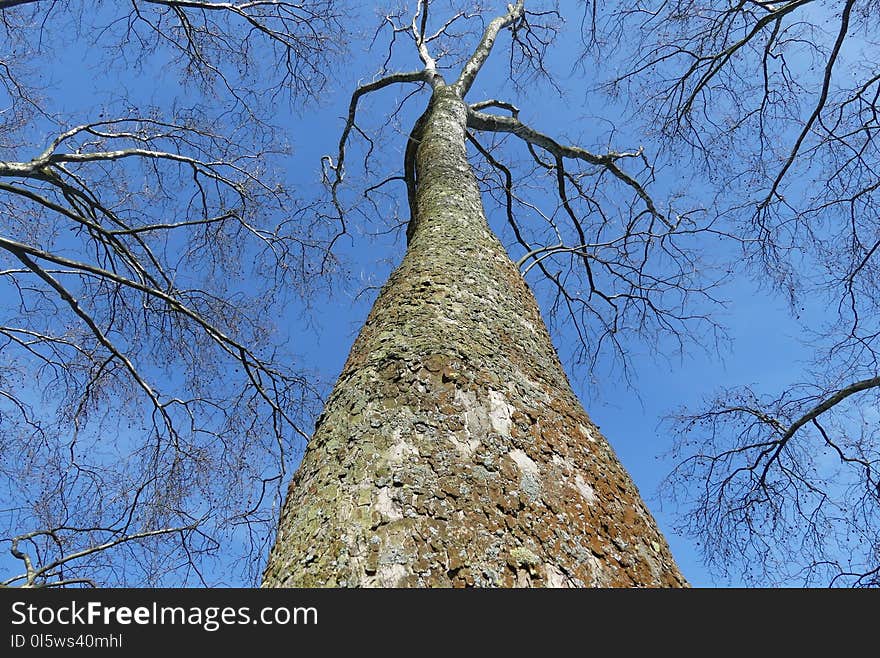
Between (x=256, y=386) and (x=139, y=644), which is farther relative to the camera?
(x=256, y=386)

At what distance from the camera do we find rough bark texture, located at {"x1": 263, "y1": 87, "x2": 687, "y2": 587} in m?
1.02

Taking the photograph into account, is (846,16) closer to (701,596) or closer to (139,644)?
(701,596)

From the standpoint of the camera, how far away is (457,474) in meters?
1.19

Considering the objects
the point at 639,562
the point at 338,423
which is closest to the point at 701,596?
the point at 639,562

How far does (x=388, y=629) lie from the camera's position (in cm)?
88

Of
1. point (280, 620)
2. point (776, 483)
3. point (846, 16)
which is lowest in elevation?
point (280, 620)

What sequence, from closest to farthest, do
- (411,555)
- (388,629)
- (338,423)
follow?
(388,629)
(411,555)
(338,423)

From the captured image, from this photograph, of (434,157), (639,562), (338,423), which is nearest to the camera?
(639,562)

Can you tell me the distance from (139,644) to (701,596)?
106cm

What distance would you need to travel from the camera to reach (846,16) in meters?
3.48

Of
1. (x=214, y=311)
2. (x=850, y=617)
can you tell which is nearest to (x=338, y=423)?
(x=850, y=617)

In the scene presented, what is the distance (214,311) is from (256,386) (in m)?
0.76

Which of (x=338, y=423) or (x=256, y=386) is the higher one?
(x=256, y=386)

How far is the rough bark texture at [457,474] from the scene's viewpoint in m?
1.02
